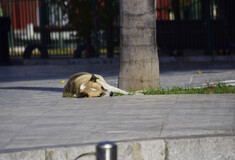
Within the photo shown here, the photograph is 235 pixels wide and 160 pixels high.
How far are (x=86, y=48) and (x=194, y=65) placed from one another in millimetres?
3879

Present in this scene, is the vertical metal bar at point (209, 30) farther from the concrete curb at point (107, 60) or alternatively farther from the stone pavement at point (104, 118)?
the stone pavement at point (104, 118)

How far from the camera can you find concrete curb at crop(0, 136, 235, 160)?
4855 mm

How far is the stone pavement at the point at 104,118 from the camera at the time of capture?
16.8ft

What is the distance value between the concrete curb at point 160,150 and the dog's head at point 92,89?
2843 mm

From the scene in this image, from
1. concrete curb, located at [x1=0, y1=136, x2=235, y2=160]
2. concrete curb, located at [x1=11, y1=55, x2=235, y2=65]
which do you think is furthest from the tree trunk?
concrete curb, located at [x1=11, y1=55, x2=235, y2=65]

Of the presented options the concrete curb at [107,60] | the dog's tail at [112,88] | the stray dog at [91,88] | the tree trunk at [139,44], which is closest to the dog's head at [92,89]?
the stray dog at [91,88]

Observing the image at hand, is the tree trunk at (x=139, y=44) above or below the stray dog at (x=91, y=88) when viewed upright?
above

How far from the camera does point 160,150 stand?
195 inches

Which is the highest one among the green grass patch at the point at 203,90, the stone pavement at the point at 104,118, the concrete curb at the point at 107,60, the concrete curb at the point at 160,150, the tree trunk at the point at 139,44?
the tree trunk at the point at 139,44

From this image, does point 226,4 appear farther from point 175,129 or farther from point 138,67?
point 175,129

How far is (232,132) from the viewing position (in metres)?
5.07

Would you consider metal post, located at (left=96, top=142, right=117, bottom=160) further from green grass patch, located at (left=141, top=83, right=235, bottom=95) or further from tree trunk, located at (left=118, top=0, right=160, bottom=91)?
tree trunk, located at (left=118, top=0, right=160, bottom=91)

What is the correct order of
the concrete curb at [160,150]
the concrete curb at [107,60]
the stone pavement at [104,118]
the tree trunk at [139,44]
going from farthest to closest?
the concrete curb at [107,60] < the tree trunk at [139,44] < the stone pavement at [104,118] < the concrete curb at [160,150]

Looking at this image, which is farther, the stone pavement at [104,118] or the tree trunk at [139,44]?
the tree trunk at [139,44]
